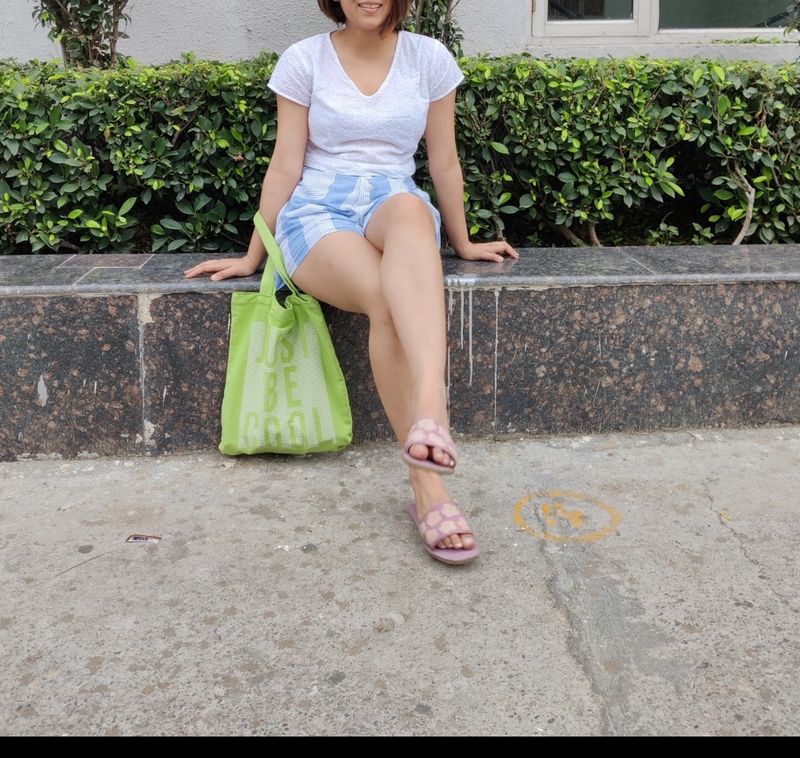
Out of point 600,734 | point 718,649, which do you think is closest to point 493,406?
point 718,649

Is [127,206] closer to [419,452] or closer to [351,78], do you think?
[351,78]

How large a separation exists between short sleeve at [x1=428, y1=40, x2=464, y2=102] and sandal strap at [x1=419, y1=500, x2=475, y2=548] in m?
1.39

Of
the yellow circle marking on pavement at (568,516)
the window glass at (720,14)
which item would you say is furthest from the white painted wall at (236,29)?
the yellow circle marking on pavement at (568,516)

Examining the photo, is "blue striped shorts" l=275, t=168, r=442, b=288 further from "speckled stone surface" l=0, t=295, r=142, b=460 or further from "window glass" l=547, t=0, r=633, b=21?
"window glass" l=547, t=0, r=633, b=21

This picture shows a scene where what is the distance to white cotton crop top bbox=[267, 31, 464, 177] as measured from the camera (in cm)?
296

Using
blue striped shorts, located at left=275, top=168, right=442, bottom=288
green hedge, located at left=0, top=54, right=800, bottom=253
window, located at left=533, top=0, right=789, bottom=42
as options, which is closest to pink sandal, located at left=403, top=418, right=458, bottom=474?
blue striped shorts, located at left=275, top=168, right=442, bottom=288

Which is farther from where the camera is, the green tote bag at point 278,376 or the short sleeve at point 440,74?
the short sleeve at point 440,74

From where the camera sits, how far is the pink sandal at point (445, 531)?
2410 mm

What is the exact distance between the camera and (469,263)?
331 cm

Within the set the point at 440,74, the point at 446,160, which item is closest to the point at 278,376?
the point at 446,160

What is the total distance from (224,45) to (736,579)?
13.3 feet

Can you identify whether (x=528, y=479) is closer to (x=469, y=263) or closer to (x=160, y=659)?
(x=469, y=263)

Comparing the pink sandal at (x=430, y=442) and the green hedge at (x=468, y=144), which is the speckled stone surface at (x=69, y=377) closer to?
the green hedge at (x=468, y=144)

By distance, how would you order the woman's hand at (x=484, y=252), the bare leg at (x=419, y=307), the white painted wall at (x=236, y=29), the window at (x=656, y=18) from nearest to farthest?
the bare leg at (x=419, y=307)
the woman's hand at (x=484, y=252)
the white painted wall at (x=236, y=29)
the window at (x=656, y=18)
